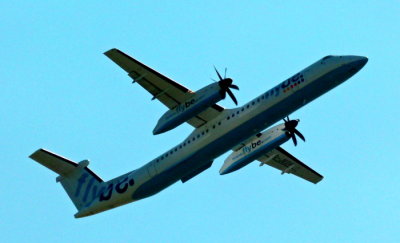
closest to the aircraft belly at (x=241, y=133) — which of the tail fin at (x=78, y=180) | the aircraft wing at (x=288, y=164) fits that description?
the tail fin at (x=78, y=180)

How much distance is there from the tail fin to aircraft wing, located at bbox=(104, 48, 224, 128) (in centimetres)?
666

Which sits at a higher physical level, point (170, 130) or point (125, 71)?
point (125, 71)

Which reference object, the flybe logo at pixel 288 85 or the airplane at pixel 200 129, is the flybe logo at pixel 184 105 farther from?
the flybe logo at pixel 288 85

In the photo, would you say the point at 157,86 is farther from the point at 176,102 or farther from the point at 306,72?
the point at 306,72

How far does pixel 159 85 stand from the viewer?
1444 inches

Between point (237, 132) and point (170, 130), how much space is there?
10.5ft

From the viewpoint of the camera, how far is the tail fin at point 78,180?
4028cm

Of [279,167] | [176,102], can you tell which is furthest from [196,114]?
[279,167]

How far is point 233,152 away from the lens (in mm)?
40312

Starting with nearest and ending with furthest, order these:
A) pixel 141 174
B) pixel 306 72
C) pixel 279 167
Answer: pixel 306 72 → pixel 141 174 → pixel 279 167

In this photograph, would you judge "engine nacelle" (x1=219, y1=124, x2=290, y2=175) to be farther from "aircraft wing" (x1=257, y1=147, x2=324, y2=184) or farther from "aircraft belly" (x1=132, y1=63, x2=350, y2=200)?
"aircraft wing" (x1=257, y1=147, x2=324, y2=184)

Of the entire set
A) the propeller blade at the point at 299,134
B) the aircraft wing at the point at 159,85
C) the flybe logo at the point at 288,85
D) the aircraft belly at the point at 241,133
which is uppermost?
the aircraft wing at the point at 159,85

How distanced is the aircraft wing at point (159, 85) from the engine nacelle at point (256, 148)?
310 centimetres

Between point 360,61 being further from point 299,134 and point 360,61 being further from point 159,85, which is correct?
point 159,85
